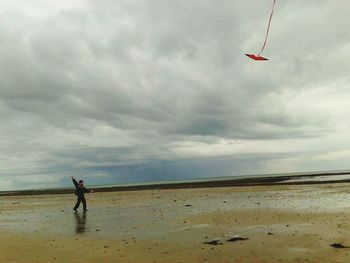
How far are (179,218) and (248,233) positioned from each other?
26.2 feet

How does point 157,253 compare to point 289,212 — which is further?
point 289,212

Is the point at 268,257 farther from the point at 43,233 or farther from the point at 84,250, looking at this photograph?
the point at 43,233

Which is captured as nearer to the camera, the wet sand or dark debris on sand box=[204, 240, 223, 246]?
the wet sand

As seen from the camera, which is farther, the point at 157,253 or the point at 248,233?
the point at 248,233

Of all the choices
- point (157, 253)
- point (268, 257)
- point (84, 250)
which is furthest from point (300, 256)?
point (84, 250)

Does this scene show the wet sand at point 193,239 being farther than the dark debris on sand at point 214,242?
No

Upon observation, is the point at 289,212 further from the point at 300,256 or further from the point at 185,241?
the point at 300,256

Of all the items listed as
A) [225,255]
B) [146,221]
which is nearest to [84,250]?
[225,255]

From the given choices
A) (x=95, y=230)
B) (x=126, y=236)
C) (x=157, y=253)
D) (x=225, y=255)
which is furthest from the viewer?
(x=95, y=230)

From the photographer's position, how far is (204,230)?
18750 mm

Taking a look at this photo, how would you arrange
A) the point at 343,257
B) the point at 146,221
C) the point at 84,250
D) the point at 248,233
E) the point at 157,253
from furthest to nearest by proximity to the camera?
the point at 146,221, the point at 248,233, the point at 84,250, the point at 157,253, the point at 343,257

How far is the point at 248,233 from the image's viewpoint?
1714 cm

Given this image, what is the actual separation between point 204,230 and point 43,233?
30.8 feet

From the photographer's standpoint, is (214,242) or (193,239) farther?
(193,239)
